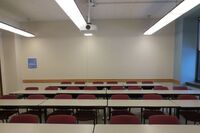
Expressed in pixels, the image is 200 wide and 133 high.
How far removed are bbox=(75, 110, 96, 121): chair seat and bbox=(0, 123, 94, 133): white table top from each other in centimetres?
127

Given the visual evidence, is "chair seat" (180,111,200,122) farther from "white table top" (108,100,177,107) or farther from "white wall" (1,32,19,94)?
"white wall" (1,32,19,94)

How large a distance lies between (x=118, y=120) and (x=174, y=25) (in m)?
5.36

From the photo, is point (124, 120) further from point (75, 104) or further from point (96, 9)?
point (96, 9)

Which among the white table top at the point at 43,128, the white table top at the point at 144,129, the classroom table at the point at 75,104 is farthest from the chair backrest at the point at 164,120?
the classroom table at the point at 75,104

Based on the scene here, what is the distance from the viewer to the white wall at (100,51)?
6.47 m

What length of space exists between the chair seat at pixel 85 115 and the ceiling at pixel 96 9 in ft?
9.46

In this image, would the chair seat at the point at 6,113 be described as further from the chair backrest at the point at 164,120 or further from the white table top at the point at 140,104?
the chair backrest at the point at 164,120

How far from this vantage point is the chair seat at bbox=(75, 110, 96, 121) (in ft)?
11.0

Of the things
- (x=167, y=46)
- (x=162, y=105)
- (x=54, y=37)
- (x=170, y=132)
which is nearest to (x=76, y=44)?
(x=54, y=37)

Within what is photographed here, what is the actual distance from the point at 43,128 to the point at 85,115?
4.72ft

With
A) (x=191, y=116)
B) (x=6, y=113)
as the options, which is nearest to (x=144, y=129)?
(x=191, y=116)

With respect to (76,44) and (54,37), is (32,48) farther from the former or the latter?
(76,44)

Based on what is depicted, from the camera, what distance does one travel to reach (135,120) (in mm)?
2328

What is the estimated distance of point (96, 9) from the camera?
5168mm
